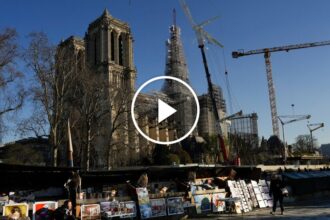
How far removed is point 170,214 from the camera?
1820 centimetres

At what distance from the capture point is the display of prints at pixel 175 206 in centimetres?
1828

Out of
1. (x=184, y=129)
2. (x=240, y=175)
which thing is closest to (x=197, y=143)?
(x=184, y=129)

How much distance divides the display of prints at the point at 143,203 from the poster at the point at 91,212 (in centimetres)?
199

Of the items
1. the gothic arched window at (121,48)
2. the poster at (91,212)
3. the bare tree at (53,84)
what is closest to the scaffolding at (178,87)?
the gothic arched window at (121,48)

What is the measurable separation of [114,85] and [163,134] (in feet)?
317

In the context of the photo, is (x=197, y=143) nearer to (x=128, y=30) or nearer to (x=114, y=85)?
(x=128, y=30)

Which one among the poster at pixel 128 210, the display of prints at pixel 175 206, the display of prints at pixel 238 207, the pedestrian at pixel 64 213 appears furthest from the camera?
the display of prints at pixel 238 207

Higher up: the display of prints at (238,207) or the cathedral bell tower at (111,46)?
the cathedral bell tower at (111,46)

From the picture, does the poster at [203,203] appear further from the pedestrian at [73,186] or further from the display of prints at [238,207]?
the pedestrian at [73,186]

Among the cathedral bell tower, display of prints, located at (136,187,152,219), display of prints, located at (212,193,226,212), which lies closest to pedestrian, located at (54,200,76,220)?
display of prints, located at (136,187,152,219)

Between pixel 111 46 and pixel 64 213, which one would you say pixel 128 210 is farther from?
pixel 111 46

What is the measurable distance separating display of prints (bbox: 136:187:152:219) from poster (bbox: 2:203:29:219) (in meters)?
5.12

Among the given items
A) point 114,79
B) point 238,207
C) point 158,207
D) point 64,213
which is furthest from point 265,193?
point 114,79

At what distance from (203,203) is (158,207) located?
3383mm
